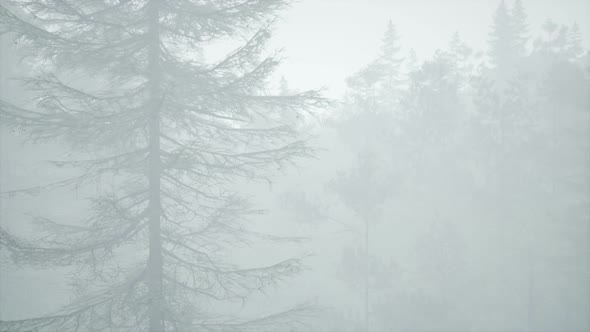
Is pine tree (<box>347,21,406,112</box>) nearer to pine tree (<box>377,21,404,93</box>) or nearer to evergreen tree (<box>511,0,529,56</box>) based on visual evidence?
pine tree (<box>377,21,404,93</box>)

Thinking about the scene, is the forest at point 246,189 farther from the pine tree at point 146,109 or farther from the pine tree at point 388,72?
the pine tree at point 388,72

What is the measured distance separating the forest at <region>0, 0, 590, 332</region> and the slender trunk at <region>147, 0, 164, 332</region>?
0.04 m

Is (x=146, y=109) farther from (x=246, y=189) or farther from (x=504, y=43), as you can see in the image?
(x=504, y=43)

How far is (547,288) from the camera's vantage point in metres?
22.8

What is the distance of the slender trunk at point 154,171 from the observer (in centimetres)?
625

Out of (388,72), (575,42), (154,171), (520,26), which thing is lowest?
(154,171)

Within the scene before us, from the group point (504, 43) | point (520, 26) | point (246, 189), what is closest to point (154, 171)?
point (246, 189)

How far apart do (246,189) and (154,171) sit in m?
24.3

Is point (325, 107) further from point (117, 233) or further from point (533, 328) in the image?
point (533, 328)

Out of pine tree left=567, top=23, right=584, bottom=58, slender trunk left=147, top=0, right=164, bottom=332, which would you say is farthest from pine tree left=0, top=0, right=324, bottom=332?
pine tree left=567, top=23, right=584, bottom=58

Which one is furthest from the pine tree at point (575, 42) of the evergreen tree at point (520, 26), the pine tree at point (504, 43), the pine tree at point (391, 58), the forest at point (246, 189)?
the pine tree at point (391, 58)

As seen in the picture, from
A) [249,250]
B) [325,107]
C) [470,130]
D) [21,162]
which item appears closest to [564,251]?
[470,130]

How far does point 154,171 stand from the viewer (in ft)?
21.6

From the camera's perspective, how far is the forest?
616 cm
